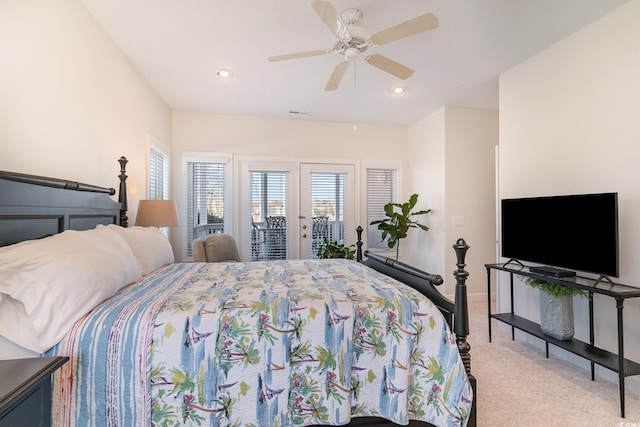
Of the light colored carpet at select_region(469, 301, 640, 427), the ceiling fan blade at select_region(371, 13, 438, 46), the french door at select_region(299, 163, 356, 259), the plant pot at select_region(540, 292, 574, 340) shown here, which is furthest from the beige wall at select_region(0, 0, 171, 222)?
the plant pot at select_region(540, 292, 574, 340)

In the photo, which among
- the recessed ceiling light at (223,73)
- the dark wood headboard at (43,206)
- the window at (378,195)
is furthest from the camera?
the window at (378,195)

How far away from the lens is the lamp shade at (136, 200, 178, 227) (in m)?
2.97

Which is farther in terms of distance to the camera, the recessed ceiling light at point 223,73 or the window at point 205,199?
the window at point 205,199

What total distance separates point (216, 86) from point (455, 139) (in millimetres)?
3267

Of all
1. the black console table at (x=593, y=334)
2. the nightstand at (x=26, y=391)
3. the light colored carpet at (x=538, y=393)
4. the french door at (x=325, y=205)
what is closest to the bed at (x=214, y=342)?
the nightstand at (x=26, y=391)

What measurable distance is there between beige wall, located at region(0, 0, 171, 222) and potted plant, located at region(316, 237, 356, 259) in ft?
8.89

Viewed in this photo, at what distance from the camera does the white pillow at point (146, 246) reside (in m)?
2.15

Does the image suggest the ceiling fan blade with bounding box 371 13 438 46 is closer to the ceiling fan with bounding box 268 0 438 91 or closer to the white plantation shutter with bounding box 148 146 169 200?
the ceiling fan with bounding box 268 0 438 91

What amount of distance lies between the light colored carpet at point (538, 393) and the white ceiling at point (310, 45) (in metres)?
2.80

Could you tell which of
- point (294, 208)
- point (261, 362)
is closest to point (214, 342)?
point (261, 362)

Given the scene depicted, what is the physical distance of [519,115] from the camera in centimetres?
303

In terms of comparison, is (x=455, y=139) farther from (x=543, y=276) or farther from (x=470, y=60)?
(x=543, y=276)

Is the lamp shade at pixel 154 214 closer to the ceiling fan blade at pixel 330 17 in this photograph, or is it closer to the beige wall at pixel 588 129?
the ceiling fan blade at pixel 330 17

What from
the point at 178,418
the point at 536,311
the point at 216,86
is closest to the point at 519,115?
the point at 536,311
